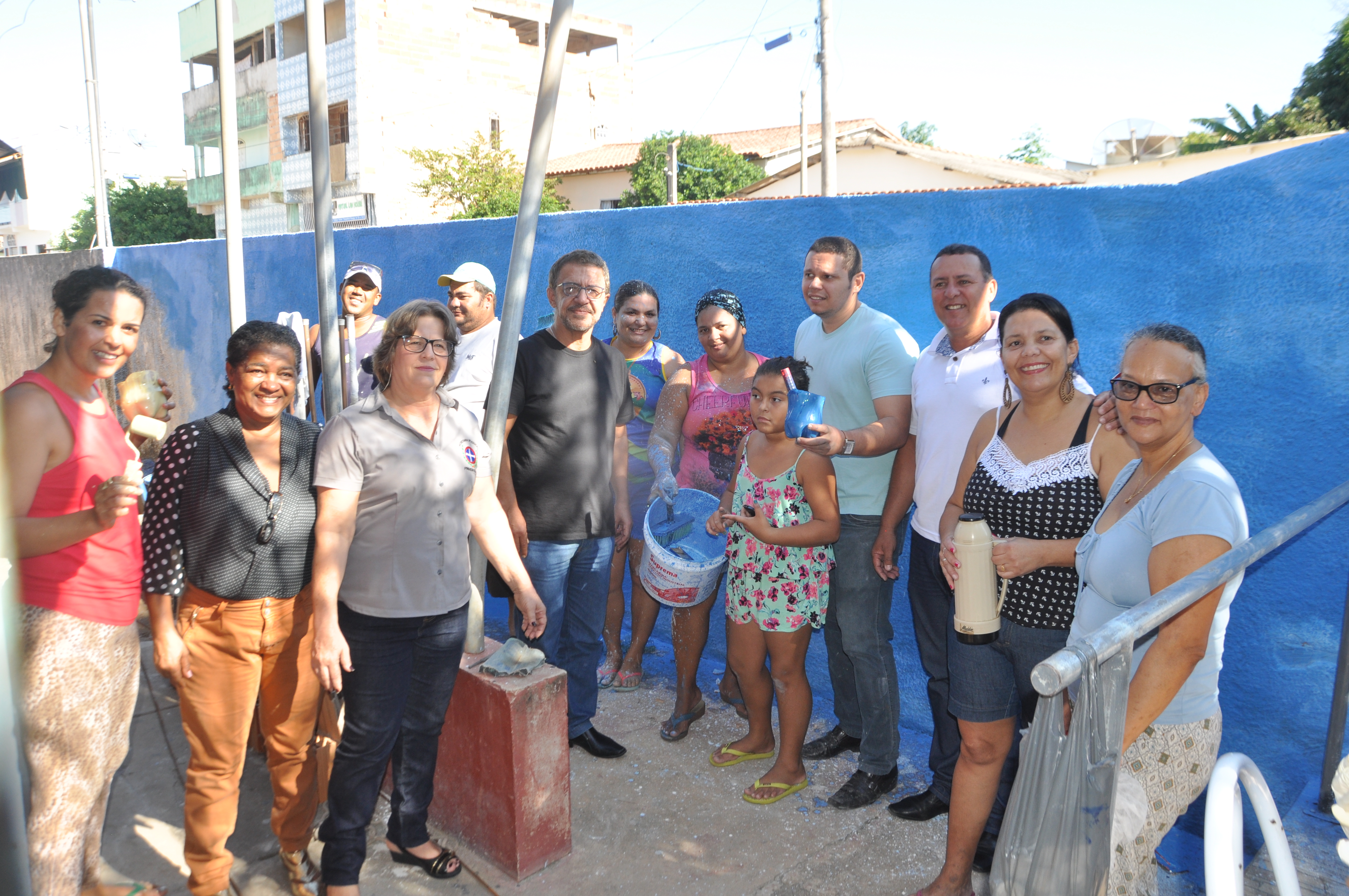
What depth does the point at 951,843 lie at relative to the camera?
2.76 metres

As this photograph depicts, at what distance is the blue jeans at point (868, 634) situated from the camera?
135 inches

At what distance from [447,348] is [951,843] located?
2.18 meters

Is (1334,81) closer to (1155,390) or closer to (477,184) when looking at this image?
(477,184)

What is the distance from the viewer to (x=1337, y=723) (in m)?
2.58

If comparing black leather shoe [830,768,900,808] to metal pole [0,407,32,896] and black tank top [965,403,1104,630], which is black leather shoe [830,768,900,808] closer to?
→ black tank top [965,403,1104,630]

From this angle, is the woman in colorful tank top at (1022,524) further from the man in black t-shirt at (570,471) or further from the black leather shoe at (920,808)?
the man in black t-shirt at (570,471)

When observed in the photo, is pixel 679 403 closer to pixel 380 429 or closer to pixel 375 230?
pixel 380 429

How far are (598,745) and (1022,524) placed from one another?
6.85ft

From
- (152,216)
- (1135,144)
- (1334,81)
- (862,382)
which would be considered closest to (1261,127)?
(1334,81)

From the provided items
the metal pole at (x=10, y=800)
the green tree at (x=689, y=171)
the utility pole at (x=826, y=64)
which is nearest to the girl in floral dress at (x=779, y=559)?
the metal pole at (x=10, y=800)

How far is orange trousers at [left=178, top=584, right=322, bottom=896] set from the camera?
2607 mm

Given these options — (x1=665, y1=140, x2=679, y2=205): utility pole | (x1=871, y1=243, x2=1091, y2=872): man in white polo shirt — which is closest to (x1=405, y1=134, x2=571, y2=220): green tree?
(x1=665, y1=140, x2=679, y2=205): utility pole

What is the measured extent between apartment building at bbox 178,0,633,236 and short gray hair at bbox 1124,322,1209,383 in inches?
1146

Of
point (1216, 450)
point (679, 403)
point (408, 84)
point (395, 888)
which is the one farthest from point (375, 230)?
point (408, 84)
